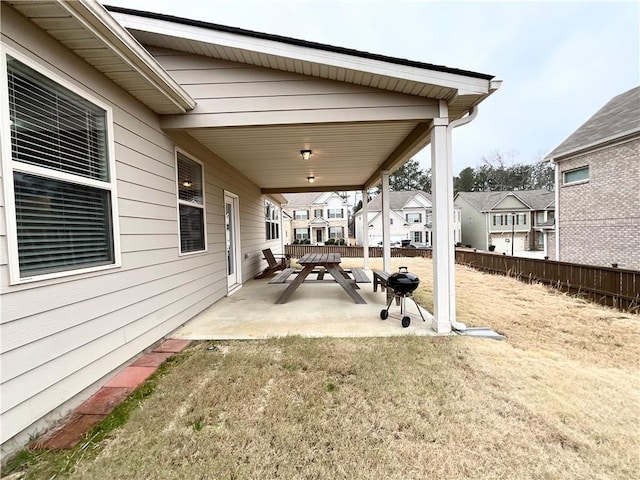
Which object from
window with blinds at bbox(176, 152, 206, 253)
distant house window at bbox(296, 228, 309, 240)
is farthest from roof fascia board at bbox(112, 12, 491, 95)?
distant house window at bbox(296, 228, 309, 240)

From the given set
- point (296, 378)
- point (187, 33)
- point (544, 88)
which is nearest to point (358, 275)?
point (296, 378)

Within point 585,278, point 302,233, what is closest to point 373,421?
point 585,278

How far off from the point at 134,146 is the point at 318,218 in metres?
26.6

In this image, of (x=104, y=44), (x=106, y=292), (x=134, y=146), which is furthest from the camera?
(x=134, y=146)

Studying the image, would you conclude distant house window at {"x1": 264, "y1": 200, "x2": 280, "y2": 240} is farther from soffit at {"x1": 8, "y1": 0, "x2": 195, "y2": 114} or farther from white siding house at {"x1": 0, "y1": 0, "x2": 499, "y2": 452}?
soffit at {"x1": 8, "y1": 0, "x2": 195, "y2": 114}

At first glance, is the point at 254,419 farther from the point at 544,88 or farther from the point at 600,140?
the point at 544,88

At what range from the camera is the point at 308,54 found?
299 cm

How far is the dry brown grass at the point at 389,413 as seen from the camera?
4.99ft

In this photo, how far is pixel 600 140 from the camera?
8.48 m

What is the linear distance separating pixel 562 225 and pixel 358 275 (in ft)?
31.4

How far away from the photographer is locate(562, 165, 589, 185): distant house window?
931 cm

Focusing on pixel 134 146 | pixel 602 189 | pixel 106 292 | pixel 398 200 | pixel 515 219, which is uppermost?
pixel 398 200

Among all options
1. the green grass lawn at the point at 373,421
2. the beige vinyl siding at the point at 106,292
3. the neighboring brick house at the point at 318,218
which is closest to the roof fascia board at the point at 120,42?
the beige vinyl siding at the point at 106,292

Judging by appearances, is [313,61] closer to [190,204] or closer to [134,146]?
[134,146]
